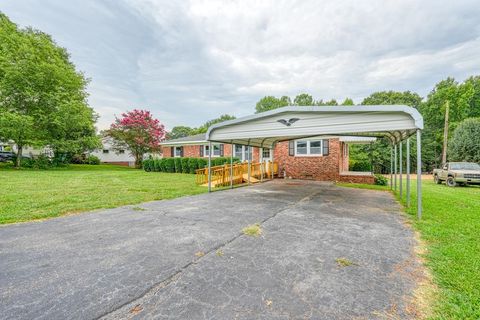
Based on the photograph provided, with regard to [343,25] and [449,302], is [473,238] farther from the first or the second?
[343,25]

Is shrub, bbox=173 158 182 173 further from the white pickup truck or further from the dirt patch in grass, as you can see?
the white pickup truck

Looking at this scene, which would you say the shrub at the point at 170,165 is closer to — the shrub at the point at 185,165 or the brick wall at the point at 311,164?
the shrub at the point at 185,165

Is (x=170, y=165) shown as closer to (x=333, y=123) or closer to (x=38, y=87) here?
(x=38, y=87)

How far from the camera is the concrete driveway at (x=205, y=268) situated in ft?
6.61

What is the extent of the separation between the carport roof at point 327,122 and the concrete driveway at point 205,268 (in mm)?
2437

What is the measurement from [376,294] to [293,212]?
3.55 metres

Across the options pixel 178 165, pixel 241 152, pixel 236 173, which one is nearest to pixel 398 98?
pixel 241 152

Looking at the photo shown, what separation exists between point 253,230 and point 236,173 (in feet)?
26.1

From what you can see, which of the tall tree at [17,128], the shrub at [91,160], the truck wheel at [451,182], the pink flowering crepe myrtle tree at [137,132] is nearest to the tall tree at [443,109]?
the truck wheel at [451,182]

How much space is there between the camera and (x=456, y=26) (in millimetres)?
12203

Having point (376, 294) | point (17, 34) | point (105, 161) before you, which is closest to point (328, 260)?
point (376, 294)

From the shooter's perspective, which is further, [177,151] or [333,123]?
[177,151]

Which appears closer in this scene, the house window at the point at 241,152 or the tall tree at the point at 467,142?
the house window at the point at 241,152

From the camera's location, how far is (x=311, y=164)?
14312 mm
